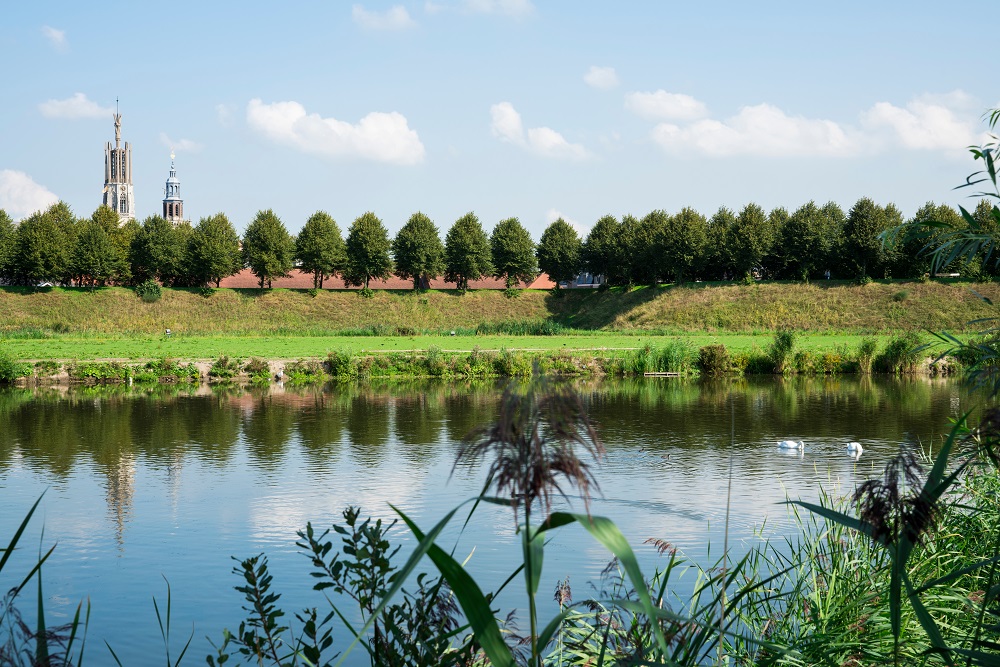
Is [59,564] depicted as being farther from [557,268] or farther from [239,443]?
[557,268]

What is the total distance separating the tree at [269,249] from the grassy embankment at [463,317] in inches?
69.9

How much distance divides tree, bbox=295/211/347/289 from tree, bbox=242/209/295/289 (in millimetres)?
950

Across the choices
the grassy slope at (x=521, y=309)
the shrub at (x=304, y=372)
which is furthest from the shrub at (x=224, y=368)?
the grassy slope at (x=521, y=309)

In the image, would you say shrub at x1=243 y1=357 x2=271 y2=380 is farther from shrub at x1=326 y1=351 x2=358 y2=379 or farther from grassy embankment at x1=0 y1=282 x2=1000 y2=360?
grassy embankment at x1=0 y1=282 x2=1000 y2=360

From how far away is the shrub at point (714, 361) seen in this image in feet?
105

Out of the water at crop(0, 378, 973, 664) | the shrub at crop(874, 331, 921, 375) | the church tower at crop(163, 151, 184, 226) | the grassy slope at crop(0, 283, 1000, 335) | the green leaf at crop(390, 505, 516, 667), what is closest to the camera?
the green leaf at crop(390, 505, 516, 667)

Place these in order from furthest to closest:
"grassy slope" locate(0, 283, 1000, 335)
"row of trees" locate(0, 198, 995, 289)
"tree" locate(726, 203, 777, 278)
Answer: "tree" locate(726, 203, 777, 278)
"row of trees" locate(0, 198, 995, 289)
"grassy slope" locate(0, 283, 1000, 335)

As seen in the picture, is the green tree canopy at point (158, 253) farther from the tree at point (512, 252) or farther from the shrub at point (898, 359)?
the shrub at point (898, 359)

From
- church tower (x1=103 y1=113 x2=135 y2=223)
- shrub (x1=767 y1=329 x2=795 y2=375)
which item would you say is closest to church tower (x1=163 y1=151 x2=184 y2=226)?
church tower (x1=103 y1=113 x2=135 y2=223)

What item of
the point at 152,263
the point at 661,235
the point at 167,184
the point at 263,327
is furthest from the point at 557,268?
the point at 167,184

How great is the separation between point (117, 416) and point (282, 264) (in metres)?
41.8

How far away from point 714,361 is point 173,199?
160949mm

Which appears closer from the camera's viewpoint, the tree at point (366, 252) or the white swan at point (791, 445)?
the white swan at point (791, 445)

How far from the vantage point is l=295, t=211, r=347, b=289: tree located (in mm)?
62188
